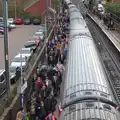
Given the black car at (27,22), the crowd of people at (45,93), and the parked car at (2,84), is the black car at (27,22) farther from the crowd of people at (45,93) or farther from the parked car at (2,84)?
the parked car at (2,84)

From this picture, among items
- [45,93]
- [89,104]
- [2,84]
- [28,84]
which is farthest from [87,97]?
[28,84]

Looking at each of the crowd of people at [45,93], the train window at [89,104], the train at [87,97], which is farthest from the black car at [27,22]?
the train window at [89,104]

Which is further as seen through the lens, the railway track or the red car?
the red car

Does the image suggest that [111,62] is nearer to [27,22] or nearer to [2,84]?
[2,84]

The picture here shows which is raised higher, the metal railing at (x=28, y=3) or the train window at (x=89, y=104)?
the metal railing at (x=28, y=3)

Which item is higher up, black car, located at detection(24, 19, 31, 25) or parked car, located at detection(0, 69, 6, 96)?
parked car, located at detection(0, 69, 6, 96)

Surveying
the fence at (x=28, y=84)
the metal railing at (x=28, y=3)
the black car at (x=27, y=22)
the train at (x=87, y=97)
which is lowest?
the black car at (x=27, y=22)

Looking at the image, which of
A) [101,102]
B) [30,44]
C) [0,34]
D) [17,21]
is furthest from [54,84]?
[17,21]

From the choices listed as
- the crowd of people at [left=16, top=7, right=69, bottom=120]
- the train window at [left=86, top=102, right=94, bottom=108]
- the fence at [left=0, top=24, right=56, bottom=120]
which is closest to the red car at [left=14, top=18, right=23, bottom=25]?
the fence at [left=0, top=24, right=56, bottom=120]

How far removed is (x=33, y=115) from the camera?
470 inches

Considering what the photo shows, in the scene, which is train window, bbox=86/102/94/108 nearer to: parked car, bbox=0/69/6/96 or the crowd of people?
the crowd of people

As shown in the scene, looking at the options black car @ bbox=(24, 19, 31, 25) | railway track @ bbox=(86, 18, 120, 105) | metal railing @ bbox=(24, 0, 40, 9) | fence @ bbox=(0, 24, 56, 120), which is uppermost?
metal railing @ bbox=(24, 0, 40, 9)

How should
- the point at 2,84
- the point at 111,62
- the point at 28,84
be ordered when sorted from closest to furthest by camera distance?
the point at 2,84 → the point at 28,84 → the point at 111,62

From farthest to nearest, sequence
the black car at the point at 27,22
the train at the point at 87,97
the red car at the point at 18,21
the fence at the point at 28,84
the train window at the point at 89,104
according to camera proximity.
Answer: the black car at the point at 27,22, the red car at the point at 18,21, the fence at the point at 28,84, the train window at the point at 89,104, the train at the point at 87,97
